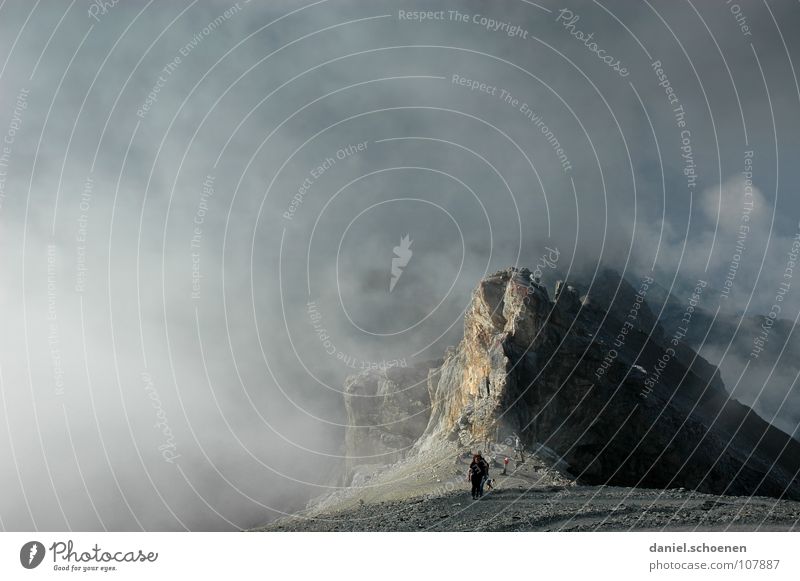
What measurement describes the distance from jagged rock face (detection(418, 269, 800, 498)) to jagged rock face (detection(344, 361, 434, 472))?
2116 centimetres

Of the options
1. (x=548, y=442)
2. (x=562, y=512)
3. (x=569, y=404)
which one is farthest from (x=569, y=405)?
(x=562, y=512)

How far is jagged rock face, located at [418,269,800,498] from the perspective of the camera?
65500 mm

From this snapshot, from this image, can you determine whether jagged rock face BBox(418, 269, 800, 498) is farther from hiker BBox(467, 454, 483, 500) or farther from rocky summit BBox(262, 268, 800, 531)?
hiker BBox(467, 454, 483, 500)

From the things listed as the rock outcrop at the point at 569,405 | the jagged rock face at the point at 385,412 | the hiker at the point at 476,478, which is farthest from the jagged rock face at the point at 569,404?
the hiker at the point at 476,478

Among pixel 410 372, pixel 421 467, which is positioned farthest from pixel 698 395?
pixel 421 467

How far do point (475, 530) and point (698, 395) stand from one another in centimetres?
13212

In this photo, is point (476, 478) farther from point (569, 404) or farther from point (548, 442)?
point (569, 404)

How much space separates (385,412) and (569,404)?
2611 inches

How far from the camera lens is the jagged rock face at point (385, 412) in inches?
4823

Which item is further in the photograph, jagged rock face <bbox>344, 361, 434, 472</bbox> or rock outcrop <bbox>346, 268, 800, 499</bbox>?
jagged rock face <bbox>344, 361, 434, 472</bbox>

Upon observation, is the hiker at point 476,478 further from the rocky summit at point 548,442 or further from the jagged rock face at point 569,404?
the jagged rock face at point 569,404

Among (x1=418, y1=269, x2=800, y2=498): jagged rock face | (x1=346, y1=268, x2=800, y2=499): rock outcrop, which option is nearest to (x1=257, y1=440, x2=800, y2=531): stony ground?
(x1=346, y1=268, x2=800, y2=499): rock outcrop

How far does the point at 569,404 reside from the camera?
71812mm
